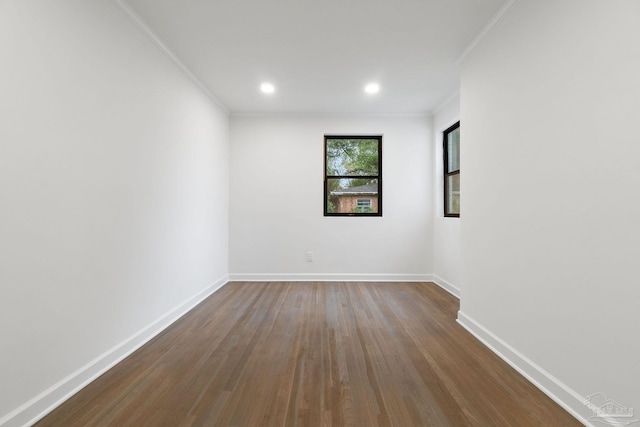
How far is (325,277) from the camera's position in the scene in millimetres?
4602

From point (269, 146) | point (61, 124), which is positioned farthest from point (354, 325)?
point (269, 146)

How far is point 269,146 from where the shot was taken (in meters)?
4.60

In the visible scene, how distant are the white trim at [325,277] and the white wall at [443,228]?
0.38m

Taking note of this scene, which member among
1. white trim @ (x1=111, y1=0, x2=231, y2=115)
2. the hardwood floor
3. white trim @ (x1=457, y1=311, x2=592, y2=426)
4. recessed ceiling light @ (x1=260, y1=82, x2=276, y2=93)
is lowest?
the hardwood floor

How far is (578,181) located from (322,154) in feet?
11.2

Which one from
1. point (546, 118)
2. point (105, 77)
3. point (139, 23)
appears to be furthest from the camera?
point (139, 23)

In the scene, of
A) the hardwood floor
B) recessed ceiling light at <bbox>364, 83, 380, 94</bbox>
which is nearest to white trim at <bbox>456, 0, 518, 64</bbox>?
recessed ceiling light at <bbox>364, 83, 380, 94</bbox>

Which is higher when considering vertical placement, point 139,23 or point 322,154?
point 139,23

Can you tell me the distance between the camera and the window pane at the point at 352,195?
15.4 feet

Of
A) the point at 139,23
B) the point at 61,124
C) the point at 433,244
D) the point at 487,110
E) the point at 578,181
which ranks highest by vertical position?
the point at 139,23

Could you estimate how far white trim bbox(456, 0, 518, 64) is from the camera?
84.7 inches

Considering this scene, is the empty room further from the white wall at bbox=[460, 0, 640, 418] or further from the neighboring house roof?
the neighboring house roof

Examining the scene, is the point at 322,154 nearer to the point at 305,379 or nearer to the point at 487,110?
the point at 487,110

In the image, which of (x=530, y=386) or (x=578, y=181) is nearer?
(x=578, y=181)
